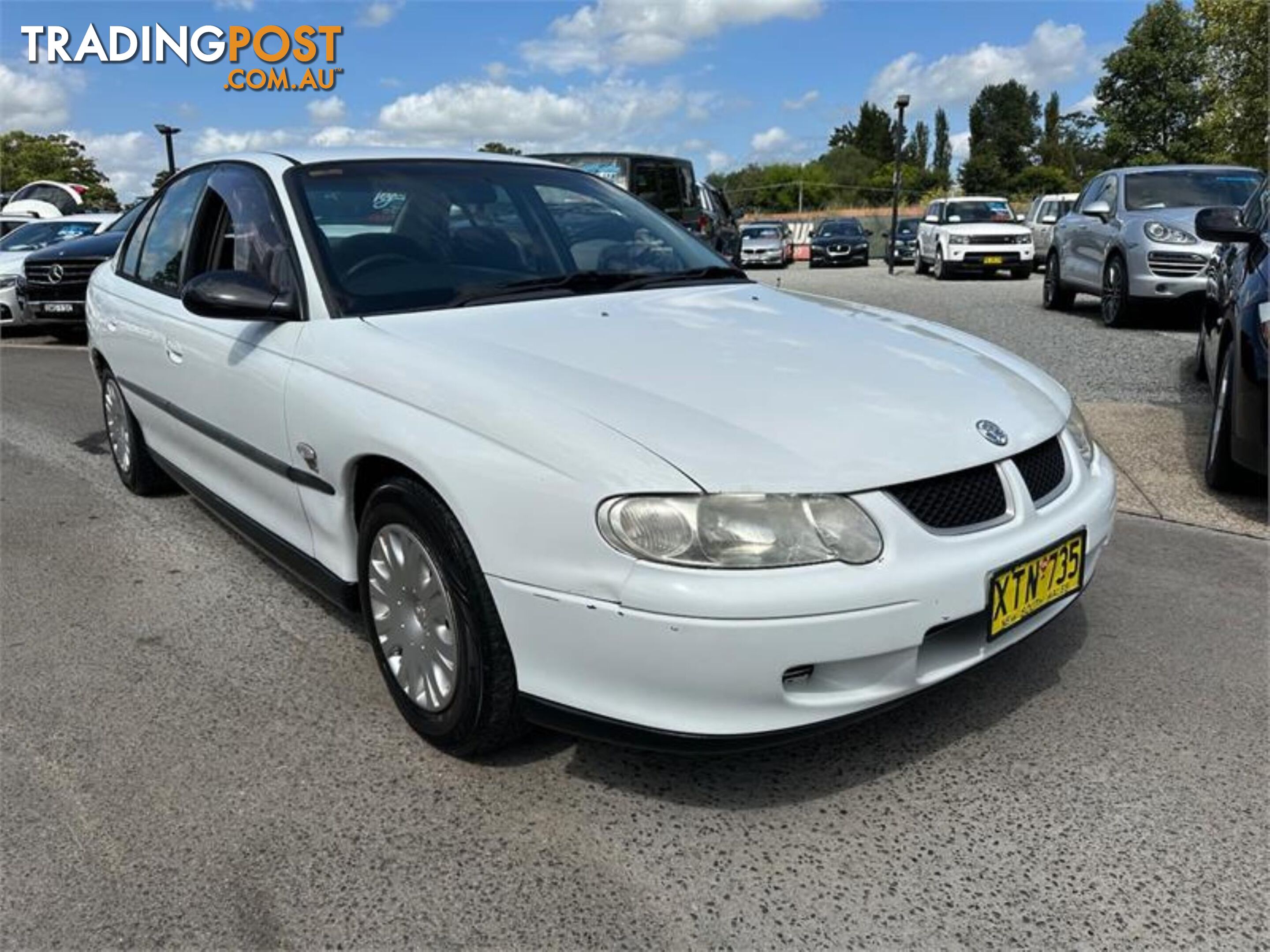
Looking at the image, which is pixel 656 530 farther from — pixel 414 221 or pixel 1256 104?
pixel 1256 104

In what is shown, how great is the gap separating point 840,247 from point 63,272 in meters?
22.0

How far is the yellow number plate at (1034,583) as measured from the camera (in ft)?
7.46

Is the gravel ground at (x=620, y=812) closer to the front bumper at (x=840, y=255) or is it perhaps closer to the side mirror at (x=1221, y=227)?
the side mirror at (x=1221, y=227)

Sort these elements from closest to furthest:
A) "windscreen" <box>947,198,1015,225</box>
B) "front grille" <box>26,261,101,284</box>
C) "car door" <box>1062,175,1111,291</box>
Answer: "car door" <box>1062,175,1111,291</box>, "front grille" <box>26,261,101,284</box>, "windscreen" <box>947,198,1015,225</box>

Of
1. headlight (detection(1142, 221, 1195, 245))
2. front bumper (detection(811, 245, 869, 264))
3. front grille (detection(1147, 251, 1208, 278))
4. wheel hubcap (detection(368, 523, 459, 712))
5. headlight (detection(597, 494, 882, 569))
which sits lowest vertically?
wheel hubcap (detection(368, 523, 459, 712))

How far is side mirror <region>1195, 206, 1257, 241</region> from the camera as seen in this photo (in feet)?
15.9

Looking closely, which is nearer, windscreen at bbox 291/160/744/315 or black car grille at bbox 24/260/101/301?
windscreen at bbox 291/160/744/315

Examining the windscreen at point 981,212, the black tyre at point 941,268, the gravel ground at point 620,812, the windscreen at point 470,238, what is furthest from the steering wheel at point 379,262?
the windscreen at point 981,212

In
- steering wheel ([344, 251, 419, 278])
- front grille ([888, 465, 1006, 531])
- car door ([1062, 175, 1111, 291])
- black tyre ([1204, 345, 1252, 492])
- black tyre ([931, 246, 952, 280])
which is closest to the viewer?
front grille ([888, 465, 1006, 531])

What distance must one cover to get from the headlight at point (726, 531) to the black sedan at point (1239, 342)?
2.82 m

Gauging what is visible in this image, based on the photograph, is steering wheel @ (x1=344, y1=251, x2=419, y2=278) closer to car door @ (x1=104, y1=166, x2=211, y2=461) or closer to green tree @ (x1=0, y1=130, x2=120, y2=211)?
car door @ (x1=104, y1=166, x2=211, y2=461)

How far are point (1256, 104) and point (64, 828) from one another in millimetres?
29761

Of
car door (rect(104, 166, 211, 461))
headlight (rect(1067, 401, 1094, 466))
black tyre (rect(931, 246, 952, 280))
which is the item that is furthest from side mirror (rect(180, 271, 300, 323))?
black tyre (rect(931, 246, 952, 280))

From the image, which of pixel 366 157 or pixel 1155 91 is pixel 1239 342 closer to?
pixel 366 157
